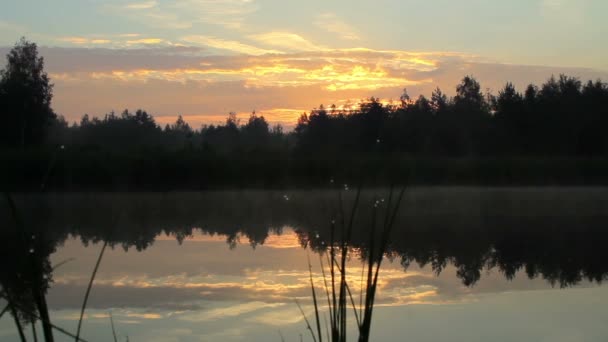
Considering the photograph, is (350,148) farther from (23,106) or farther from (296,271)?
(296,271)

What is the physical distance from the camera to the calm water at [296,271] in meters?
4.95

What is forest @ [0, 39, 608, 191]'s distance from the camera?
20.0 meters

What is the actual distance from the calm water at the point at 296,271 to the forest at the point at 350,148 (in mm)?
3677

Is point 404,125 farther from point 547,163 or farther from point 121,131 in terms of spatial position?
point 121,131

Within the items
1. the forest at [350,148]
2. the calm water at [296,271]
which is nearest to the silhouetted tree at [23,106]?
the forest at [350,148]

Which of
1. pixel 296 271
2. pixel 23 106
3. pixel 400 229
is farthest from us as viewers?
pixel 23 106

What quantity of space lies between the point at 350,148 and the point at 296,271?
59.6ft

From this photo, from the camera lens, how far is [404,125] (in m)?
25.9

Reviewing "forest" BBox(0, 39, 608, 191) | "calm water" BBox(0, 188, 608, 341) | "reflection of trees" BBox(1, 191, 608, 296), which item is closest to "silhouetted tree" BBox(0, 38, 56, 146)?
"forest" BBox(0, 39, 608, 191)

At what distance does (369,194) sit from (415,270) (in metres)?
12.4

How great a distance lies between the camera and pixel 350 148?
25.6 meters

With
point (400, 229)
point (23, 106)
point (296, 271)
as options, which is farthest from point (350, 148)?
point (296, 271)

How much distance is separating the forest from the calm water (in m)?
3.68

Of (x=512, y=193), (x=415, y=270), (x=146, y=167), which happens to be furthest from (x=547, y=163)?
(x=415, y=270)
